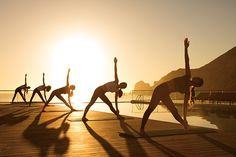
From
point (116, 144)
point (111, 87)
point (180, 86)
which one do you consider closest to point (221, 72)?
point (111, 87)

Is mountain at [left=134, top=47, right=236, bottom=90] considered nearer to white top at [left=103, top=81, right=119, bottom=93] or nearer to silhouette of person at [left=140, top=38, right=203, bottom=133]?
white top at [left=103, top=81, right=119, bottom=93]

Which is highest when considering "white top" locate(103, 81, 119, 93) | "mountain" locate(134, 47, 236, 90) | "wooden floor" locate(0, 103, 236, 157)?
"mountain" locate(134, 47, 236, 90)

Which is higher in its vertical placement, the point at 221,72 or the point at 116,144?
the point at 221,72

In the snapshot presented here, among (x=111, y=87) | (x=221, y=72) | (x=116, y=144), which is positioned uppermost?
(x=221, y=72)

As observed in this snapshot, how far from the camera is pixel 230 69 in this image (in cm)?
12262

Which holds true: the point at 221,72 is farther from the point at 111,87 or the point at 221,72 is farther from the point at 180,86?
the point at 180,86

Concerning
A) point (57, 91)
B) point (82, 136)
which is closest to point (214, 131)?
point (82, 136)

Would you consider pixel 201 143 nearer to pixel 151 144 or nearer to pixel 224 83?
pixel 151 144

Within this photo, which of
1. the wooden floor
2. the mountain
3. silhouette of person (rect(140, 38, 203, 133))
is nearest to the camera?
the wooden floor

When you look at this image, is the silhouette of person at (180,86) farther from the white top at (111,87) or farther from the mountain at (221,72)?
the mountain at (221,72)

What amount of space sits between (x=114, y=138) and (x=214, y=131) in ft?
7.87

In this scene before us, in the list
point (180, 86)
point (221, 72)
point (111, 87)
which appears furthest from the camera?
Answer: point (221, 72)

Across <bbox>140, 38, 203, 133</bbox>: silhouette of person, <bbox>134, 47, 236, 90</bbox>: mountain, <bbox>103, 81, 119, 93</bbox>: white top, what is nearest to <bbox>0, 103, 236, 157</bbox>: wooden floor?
<bbox>140, 38, 203, 133</bbox>: silhouette of person

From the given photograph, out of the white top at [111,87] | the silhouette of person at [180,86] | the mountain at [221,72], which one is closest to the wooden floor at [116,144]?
the silhouette of person at [180,86]
